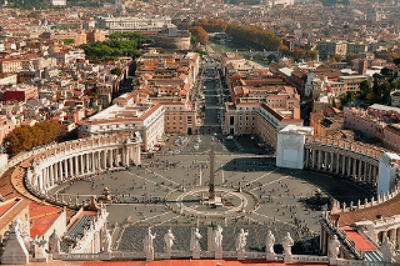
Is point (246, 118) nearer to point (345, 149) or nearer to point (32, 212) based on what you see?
point (345, 149)

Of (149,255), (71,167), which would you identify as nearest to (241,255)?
(149,255)

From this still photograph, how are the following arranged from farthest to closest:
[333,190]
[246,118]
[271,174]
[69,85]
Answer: [69,85], [246,118], [271,174], [333,190]

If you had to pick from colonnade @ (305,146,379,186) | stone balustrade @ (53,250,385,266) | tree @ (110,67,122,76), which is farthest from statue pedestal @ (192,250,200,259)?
tree @ (110,67,122,76)

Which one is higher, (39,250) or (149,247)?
(39,250)

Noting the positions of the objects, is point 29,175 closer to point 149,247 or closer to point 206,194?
point 206,194

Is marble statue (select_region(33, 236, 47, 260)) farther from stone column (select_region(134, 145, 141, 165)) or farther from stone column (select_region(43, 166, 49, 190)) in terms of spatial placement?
stone column (select_region(134, 145, 141, 165))

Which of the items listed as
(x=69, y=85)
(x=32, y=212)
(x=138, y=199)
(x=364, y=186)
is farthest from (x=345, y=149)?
(x=69, y=85)
